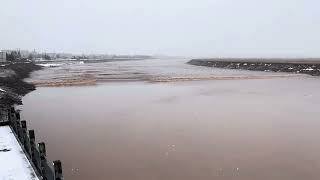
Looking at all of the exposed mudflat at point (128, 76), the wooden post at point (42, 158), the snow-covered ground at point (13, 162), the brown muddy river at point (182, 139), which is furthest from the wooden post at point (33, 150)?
the exposed mudflat at point (128, 76)

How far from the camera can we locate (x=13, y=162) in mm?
9375

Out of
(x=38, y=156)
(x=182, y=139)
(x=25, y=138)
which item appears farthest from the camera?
(x=182, y=139)

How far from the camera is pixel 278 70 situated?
78000 millimetres

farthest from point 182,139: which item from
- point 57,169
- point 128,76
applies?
point 128,76

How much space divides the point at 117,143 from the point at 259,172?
224 inches

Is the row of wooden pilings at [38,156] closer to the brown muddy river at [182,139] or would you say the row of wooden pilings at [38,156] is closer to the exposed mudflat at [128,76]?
the brown muddy river at [182,139]

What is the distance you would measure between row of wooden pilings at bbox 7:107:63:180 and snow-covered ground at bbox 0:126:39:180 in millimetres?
156

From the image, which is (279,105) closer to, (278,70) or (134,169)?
(134,169)

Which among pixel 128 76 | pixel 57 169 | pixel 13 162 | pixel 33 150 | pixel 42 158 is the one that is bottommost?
pixel 128 76

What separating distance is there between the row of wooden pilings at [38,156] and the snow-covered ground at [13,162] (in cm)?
16

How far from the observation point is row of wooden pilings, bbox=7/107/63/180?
7.25 metres

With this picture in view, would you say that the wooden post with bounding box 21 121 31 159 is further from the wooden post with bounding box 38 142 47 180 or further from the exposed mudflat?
the exposed mudflat

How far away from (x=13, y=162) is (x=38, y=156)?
836 mm

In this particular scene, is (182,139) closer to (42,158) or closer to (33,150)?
(33,150)
